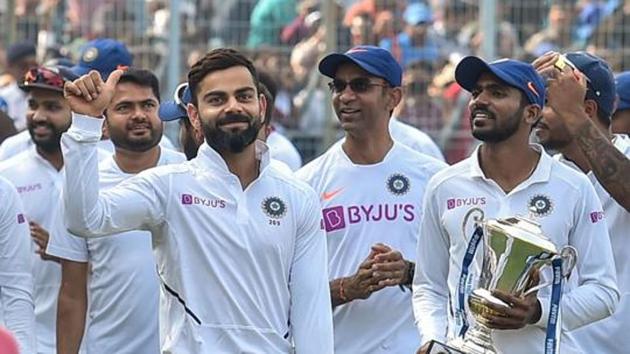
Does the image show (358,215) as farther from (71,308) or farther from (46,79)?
(46,79)

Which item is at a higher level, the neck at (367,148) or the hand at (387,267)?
the neck at (367,148)

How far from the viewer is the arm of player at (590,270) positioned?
8430 millimetres

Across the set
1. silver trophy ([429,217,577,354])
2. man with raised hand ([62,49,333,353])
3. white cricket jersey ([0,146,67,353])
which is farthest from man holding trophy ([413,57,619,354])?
white cricket jersey ([0,146,67,353])

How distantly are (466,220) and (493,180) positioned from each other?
0.30 m

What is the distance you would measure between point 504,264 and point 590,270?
2.87 ft

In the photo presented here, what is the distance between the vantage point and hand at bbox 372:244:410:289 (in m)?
9.63

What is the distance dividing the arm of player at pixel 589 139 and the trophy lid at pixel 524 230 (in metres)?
0.97

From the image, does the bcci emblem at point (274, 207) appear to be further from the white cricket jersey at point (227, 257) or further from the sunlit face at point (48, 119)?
the sunlit face at point (48, 119)

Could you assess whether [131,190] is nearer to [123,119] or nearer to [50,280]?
[123,119]

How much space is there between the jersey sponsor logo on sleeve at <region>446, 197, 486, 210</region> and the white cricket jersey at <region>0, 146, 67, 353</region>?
119 inches

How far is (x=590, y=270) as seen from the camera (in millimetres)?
8523

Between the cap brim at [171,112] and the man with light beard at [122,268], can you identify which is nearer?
the cap brim at [171,112]

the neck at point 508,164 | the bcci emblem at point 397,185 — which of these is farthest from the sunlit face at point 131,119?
the neck at point 508,164

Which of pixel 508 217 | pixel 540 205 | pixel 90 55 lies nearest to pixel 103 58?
pixel 90 55
